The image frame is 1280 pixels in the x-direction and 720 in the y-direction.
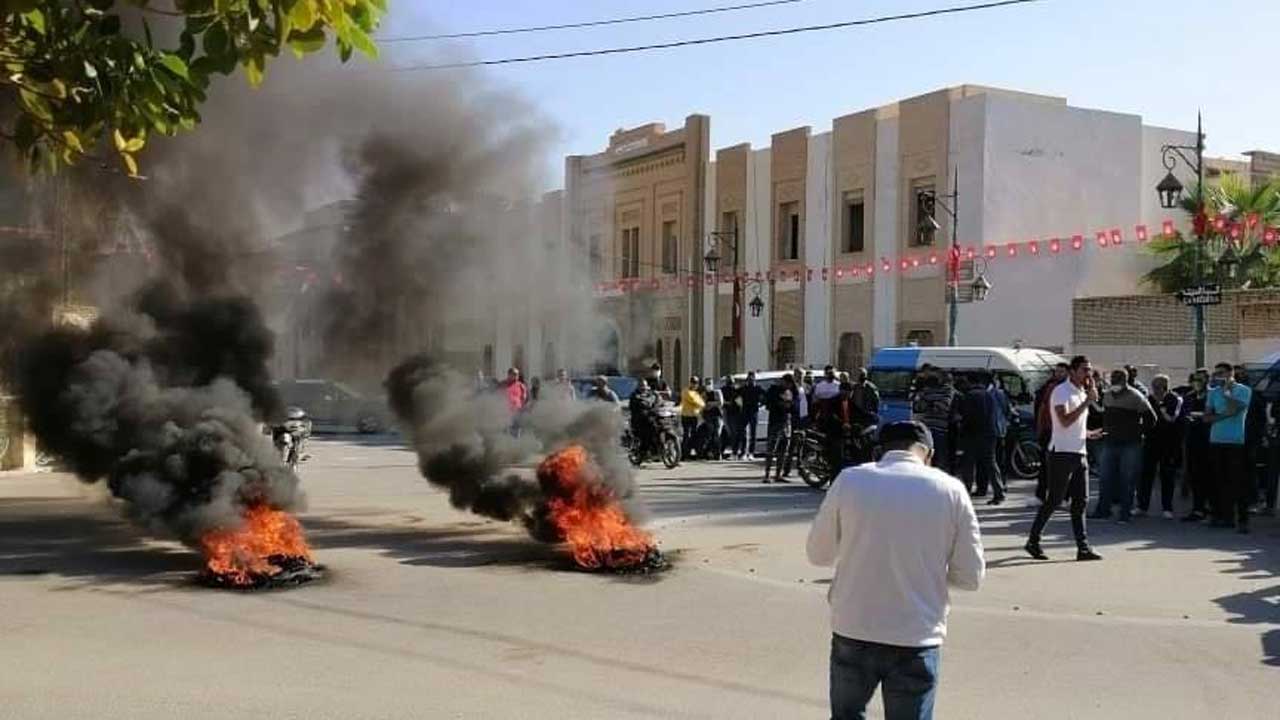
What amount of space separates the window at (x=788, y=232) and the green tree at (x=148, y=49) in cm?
2961

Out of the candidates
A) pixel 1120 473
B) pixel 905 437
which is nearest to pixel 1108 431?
pixel 1120 473

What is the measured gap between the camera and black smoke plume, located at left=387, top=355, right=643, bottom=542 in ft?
32.8

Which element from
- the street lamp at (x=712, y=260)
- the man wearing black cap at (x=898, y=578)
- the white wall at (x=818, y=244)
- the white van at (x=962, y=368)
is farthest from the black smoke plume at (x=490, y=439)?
the white wall at (x=818, y=244)

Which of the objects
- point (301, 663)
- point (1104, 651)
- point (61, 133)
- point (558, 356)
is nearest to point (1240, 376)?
point (1104, 651)

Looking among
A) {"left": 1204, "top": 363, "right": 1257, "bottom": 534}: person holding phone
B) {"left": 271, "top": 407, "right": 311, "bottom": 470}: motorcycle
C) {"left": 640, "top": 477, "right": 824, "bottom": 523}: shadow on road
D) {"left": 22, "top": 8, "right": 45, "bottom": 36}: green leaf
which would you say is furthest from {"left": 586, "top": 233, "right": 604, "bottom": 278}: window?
{"left": 22, "top": 8, "right": 45, "bottom": 36}: green leaf

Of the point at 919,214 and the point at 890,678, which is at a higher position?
the point at 919,214

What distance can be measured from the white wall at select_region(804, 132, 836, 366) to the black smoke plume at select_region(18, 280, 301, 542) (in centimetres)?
2259

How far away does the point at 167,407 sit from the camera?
9.80 metres

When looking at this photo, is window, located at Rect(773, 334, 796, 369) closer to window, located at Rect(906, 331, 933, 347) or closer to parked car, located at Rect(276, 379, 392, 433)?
window, located at Rect(906, 331, 933, 347)

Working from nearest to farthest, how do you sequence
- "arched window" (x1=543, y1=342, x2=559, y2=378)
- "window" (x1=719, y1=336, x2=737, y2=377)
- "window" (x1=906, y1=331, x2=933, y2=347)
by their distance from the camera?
"arched window" (x1=543, y1=342, x2=559, y2=378) < "window" (x1=906, y1=331, x2=933, y2=347) < "window" (x1=719, y1=336, x2=737, y2=377)

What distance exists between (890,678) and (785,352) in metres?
30.5

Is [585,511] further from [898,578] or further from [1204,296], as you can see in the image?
[1204,296]

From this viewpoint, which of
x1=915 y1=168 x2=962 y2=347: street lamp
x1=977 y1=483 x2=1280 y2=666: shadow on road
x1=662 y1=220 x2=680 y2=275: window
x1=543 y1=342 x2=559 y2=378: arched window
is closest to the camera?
x1=977 y1=483 x2=1280 y2=666: shadow on road

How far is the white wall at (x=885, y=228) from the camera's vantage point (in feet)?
99.0
